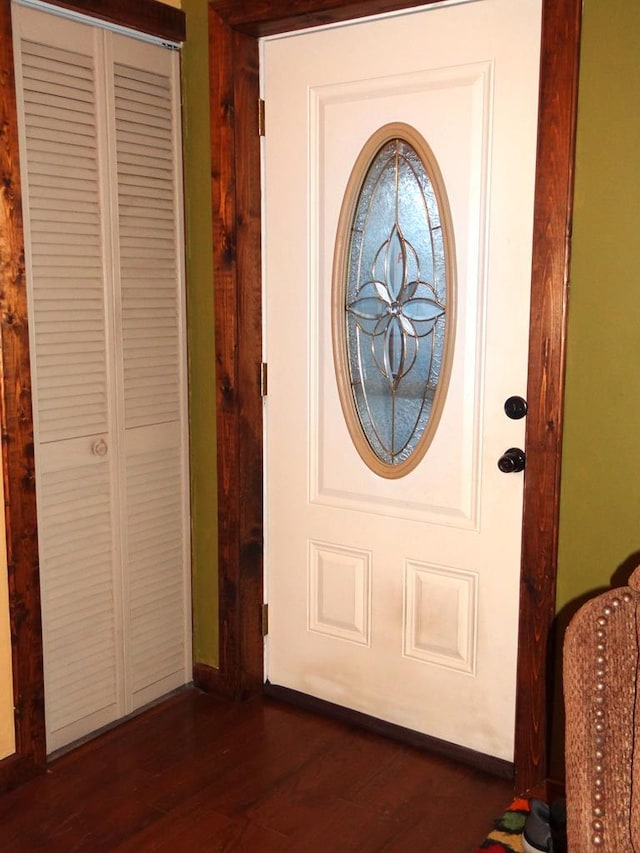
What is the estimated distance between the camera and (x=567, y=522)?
2188mm

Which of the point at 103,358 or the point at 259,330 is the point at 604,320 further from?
the point at 103,358

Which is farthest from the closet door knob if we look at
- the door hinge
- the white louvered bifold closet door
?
the door hinge

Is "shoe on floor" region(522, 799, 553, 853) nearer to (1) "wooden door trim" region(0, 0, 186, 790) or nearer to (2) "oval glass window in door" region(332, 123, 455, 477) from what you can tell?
(2) "oval glass window in door" region(332, 123, 455, 477)

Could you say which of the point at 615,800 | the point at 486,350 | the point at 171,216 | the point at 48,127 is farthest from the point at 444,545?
the point at 48,127

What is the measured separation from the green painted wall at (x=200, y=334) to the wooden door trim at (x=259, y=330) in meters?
0.06

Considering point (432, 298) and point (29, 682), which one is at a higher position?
point (432, 298)

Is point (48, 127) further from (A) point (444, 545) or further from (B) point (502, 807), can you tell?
(B) point (502, 807)

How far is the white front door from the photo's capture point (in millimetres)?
2252

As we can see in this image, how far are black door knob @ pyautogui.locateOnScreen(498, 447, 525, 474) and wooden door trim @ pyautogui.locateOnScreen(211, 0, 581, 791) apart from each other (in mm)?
66

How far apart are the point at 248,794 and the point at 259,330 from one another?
134cm

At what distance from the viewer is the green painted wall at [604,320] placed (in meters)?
1.99

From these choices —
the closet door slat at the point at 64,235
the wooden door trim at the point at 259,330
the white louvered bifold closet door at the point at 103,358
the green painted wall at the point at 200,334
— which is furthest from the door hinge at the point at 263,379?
the closet door slat at the point at 64,235

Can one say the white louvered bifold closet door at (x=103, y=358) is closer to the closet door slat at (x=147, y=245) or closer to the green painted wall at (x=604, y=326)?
the closet door slat at (x=147, y=245)

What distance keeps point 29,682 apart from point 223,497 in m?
0.78
